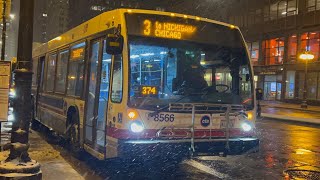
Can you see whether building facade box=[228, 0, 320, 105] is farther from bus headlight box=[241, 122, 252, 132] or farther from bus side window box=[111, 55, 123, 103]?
bus side window box=[111, 55, 123, 103]

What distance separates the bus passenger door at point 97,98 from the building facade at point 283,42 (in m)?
34.5

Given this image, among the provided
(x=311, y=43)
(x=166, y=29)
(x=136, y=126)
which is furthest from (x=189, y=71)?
(x=311, y=43)

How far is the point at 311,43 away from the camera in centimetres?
4219

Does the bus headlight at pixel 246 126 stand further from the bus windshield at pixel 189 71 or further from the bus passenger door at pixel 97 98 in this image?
the bus passenger door at pixel 97 98

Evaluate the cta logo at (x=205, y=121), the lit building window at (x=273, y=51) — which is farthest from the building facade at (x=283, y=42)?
the cta logo at (x=205, y=121)

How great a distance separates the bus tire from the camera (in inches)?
375

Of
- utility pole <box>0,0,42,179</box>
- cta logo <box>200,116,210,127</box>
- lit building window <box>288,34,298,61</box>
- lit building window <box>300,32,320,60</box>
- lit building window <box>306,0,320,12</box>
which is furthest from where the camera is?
lit building window <box>288,34,298,61</box>

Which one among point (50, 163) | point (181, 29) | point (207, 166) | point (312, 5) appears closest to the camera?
point (181, 29)

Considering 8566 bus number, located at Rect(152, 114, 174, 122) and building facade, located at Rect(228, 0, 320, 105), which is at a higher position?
building facade, located at Rect(228, 0, 320, 105)

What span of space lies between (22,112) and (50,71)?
677 centimetres

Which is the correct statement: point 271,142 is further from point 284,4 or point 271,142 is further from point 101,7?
point 101,7

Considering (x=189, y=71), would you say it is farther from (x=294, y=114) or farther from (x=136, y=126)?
(x=294, y=114)

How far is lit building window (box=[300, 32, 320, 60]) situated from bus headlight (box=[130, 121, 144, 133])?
37.4 m

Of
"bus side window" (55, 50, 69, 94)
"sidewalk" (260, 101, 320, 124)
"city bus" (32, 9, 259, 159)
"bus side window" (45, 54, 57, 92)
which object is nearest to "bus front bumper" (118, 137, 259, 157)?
"city bus" (32, 9, 259, 159)
